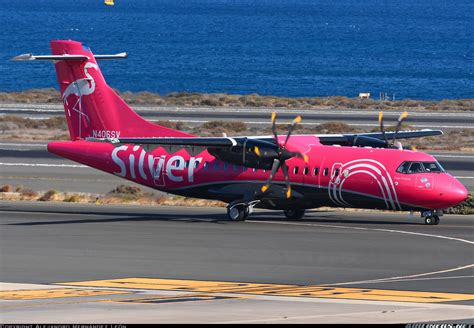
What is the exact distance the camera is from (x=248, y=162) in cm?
3562

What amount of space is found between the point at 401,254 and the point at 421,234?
13.7 feet

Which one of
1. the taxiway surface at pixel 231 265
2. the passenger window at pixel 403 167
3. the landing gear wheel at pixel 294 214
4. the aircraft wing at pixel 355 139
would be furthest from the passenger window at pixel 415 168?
the landing gear wheel at pixel 294 214

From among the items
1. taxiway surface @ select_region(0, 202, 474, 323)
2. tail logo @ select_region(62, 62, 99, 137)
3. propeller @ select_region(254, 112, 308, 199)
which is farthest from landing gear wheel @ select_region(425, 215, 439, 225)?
tail logo @ select_region(62, 62, 99, 137)

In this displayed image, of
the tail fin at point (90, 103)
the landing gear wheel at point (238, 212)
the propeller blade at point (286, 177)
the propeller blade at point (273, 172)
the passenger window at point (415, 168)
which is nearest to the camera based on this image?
the passenger window at point (415, 168)

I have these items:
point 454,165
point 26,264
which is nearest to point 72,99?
point 26,264

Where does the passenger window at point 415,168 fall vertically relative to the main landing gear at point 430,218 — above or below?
above

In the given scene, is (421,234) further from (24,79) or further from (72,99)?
(24,79)

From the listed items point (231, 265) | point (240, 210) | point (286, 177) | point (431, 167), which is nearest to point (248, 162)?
point (286, 177)

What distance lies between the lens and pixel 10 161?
2217 inches

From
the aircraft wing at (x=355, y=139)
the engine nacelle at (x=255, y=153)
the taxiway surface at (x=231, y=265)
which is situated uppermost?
the aircraft wing at (x=355, y=139)

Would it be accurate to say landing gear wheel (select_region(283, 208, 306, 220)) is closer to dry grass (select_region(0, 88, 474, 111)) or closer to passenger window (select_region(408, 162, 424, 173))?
passenger window (select_region(408, 162, 424, 173))

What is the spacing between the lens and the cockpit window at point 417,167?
34.5m

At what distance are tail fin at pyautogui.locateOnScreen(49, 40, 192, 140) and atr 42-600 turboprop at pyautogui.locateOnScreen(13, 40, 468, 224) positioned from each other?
0.04 meters

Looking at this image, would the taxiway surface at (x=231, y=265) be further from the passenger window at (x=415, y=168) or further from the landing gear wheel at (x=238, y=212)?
the passenger window at (x=415, y=168)
